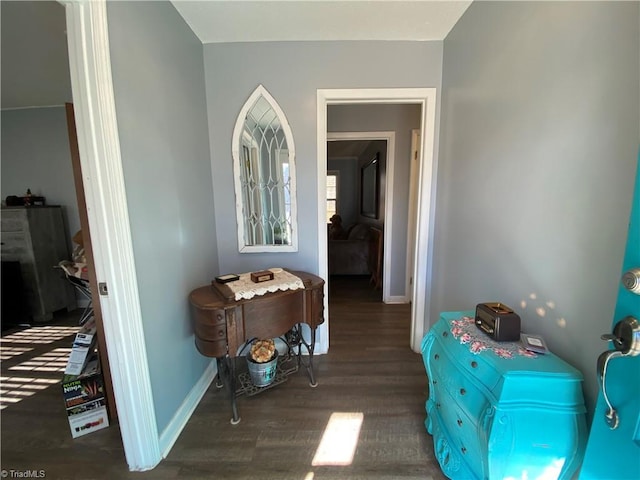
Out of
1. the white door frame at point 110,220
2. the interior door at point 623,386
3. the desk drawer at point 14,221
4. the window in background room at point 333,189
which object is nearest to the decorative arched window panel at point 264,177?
the white door frame at point 110,220

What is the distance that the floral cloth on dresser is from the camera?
987 millimetres

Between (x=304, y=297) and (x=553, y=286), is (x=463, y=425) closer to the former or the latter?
(x=553, y=286)

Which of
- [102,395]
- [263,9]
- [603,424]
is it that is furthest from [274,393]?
[263,9]

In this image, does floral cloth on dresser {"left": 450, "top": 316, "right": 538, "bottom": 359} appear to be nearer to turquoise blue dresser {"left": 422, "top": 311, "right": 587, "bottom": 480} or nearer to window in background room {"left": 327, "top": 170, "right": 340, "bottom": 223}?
turquoise blue dresser {"left": 422, "top": 311, "right": 587, "bottom": 480}

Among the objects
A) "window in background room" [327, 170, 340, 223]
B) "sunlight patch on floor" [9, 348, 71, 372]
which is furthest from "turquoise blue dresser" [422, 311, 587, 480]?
"window in background room" [327, 170, 340, 223]

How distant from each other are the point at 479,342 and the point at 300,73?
1.98 metres

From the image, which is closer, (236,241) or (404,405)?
(404,405)

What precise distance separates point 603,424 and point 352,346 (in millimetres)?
1738

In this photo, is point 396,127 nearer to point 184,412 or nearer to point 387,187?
point 387,187

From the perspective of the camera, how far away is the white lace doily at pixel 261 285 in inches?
58.7

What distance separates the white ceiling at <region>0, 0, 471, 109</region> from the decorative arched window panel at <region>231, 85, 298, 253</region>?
0.39 metres

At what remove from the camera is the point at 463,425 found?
3.58 ft

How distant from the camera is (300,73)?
6.15 feet

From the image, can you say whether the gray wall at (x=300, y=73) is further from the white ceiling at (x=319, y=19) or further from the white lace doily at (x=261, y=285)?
the white lace doily at (x=261, y=285)
